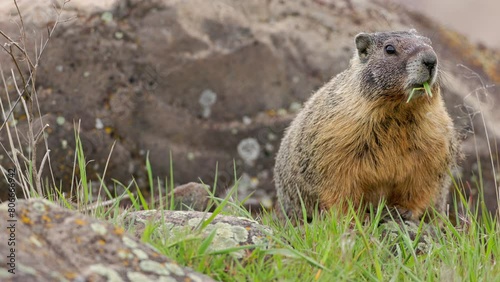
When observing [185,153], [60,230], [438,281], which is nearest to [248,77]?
[185,153]

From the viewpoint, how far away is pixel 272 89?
9008 mm

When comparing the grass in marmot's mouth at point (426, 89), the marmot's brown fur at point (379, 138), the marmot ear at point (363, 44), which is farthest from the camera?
the marmot ear at point (363, 44)

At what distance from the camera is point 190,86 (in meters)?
8.84

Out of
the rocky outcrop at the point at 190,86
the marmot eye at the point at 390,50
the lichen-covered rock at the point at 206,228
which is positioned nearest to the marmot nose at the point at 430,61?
the marmot eye at the point at 390,50

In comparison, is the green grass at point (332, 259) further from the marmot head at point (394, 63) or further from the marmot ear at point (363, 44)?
the marmot ear at point (363, 44)

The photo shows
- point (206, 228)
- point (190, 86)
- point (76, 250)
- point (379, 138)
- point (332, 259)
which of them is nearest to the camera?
point (76, 250)

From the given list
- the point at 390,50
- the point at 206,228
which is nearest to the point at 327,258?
the point at 206,228

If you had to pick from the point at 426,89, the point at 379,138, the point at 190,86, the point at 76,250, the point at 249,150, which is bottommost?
the point at 249,150

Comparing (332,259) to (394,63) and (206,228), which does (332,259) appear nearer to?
(206,228)

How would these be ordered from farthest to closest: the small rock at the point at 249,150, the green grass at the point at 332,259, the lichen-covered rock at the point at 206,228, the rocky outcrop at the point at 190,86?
the small rock at the point at 249,150, the rocky outcrop at the point at 190,86, the lichen-covered rock at the point at 206,228, the green grass at the point at 332,259

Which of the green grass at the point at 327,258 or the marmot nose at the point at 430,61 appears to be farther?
the marmot nose at the point at 430,61

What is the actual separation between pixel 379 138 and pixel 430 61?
86cm

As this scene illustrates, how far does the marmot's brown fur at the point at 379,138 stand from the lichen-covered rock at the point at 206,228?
1755 millimetres

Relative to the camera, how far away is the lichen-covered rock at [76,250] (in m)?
3.19
